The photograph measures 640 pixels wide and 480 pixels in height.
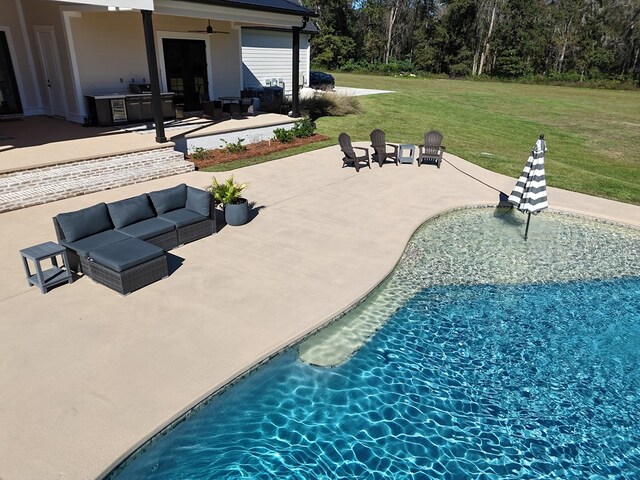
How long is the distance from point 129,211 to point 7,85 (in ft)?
36.1

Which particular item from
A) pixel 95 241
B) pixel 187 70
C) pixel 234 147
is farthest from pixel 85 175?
pixel 187 70

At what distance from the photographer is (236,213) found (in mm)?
9547

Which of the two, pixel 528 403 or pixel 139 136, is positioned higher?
pixel 139 136

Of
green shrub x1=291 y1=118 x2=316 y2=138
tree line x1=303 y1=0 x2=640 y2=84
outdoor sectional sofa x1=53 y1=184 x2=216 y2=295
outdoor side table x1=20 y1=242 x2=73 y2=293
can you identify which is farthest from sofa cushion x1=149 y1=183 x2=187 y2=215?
tree line x1=303 y1=0 x2=640 y2=84

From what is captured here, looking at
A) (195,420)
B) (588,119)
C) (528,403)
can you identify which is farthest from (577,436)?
(588,119)

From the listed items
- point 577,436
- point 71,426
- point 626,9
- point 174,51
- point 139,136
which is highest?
point 626,9

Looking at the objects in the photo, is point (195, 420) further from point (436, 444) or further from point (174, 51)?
point (174, 51)

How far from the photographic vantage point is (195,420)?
498 centimetres

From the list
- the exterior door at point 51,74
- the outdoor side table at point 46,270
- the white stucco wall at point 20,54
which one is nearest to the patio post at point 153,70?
the exterior door at point 51,74

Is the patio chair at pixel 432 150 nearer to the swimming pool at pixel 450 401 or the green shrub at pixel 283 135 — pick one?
the green shrub at pixel 283 135

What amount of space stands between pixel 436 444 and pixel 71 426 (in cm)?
380

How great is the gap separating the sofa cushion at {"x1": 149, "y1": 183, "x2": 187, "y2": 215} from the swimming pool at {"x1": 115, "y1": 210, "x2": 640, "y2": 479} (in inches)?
168

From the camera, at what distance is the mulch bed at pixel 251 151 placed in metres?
14.2

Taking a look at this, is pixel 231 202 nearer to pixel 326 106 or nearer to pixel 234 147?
pixel 234 147
